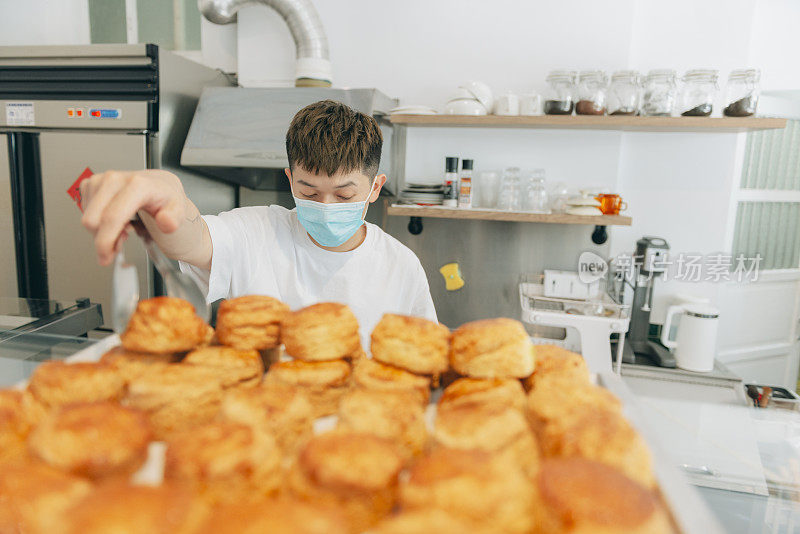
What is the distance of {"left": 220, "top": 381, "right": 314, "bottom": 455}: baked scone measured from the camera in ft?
2.18

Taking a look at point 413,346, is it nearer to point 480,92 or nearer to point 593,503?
point 593,503

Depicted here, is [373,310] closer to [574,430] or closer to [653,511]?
[574,430]

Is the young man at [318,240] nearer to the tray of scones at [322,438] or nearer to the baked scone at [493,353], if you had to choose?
the tray of scones at [322,438]

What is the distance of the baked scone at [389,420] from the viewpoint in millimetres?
660

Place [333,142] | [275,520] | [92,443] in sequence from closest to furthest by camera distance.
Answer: [275,520] → [92,443] → [333,142]

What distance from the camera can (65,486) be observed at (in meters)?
0.51

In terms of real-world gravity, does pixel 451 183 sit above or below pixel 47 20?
below

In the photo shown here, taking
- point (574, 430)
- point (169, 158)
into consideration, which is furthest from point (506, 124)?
point (574, 430)

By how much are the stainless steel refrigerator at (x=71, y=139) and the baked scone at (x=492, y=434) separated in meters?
3.18

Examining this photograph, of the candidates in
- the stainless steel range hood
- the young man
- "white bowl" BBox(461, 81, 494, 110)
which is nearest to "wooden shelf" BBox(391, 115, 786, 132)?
"white bowl" BBox(461, 81, 494, 110)

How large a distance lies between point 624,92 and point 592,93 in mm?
199

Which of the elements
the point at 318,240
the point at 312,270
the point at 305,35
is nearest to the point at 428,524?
the point at 318,240

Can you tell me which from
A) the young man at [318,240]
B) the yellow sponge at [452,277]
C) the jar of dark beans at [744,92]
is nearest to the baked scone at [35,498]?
the young man at [318,240]

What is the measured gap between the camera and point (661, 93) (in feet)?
10.3
